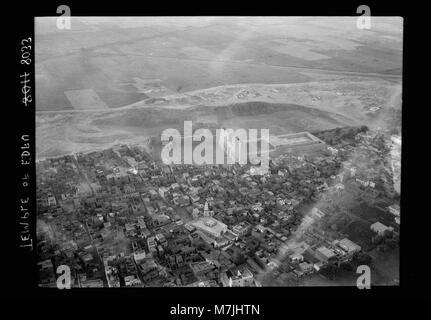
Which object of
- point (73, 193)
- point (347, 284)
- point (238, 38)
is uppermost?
point (238, 38)

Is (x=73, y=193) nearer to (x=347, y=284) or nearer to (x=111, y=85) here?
(x=111, y=85)

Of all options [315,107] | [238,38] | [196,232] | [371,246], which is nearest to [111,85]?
[238,38]

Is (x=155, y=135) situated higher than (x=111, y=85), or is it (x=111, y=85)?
(x=111, y=85)

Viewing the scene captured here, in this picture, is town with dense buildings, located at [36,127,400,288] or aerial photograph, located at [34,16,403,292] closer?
town with dense buildings, located at [36,127,400,288]

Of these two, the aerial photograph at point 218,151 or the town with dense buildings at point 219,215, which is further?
the aerial photograph at point 218,151

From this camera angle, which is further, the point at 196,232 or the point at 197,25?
the point at 197,25
